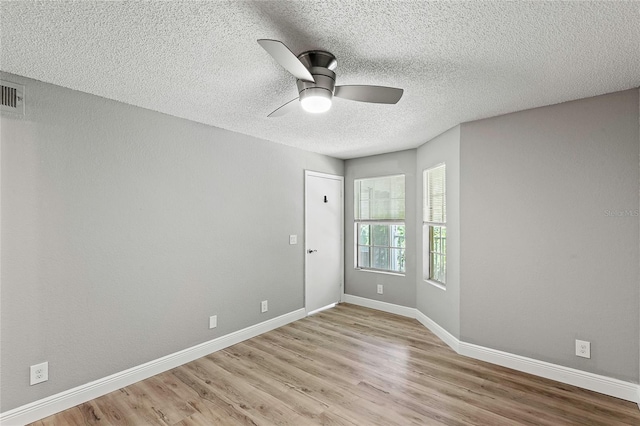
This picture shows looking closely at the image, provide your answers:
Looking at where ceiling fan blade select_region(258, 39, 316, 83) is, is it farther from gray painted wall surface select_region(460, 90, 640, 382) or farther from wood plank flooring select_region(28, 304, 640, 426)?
wood plank flooring select_region(28, 304, 640, 426)

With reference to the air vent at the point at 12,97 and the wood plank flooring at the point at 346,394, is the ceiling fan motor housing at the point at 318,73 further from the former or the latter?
the wood plank flooring at the point at 346,394

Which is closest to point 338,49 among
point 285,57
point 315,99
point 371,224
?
point 315,99

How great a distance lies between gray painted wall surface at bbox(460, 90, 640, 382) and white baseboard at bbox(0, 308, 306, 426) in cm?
249

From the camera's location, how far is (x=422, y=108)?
2738mm

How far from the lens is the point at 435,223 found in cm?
383

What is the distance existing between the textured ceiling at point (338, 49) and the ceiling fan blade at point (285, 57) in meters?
0.19

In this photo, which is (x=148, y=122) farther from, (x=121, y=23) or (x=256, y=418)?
(x=256, y=418)

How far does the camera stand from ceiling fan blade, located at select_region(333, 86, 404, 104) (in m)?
1.86

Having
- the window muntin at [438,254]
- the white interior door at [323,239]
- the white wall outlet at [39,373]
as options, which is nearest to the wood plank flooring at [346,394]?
the white wall outlet at [39,373]

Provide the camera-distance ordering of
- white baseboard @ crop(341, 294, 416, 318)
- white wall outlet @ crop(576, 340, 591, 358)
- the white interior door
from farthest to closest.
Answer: the white interior door → white baseboard @ crop(341, 294, 416, 318) → white wall outlet @ crop(576, 340, 591, 358)

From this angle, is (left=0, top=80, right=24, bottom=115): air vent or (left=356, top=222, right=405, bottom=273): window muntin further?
(left=356, top=222, right=405, bottom=273): window muntin

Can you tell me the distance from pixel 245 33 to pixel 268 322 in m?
3.19

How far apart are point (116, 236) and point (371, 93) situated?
2340mm

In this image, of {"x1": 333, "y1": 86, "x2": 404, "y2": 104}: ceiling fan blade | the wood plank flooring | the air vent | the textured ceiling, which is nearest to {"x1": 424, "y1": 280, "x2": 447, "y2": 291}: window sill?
the wood plank flooring
